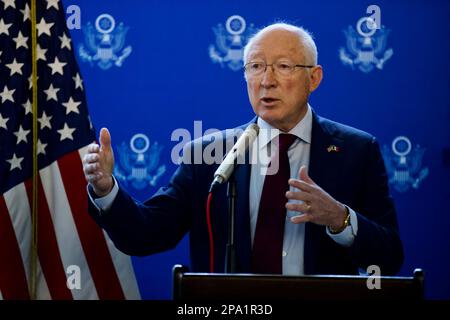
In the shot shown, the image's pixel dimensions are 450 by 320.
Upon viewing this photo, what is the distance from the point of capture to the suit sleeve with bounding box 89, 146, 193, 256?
8.16ft

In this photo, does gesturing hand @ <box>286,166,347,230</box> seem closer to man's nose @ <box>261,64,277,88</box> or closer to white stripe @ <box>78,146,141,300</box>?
man's nose @ <box>261,64,277,88</box>

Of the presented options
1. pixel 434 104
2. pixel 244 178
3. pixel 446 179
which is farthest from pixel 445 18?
pixel 244 178

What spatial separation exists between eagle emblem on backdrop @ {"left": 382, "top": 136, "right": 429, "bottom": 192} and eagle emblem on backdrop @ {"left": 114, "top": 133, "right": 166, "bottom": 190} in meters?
1.12

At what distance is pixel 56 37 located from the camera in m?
3.25

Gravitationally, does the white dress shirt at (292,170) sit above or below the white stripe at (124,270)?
above

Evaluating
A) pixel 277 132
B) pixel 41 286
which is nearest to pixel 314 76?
pixel 277 132

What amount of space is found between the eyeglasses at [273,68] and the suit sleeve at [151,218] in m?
0.47

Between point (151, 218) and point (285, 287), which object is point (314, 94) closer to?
point (151, 218)

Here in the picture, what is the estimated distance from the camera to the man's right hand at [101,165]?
2.22m

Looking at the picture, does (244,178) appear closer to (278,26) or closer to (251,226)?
(251,226)

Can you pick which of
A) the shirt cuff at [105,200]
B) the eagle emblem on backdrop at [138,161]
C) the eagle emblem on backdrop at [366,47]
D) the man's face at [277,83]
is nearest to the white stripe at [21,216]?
the eagle emblem on backdrop at [138,161]

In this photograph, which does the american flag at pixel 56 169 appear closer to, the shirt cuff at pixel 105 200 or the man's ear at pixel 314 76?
the shirt cuff at pixel 105 200

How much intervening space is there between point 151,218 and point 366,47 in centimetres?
144
